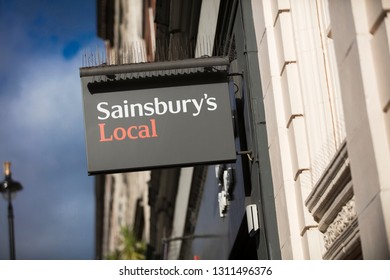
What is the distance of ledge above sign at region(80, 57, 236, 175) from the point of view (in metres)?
10.6

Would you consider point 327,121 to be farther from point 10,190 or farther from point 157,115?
point 10,190

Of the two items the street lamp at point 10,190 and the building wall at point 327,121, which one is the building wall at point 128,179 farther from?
the street lamp at point 10,190

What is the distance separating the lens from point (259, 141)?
11398 mm

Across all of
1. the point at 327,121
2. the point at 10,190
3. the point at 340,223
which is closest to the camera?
the point at 340,223


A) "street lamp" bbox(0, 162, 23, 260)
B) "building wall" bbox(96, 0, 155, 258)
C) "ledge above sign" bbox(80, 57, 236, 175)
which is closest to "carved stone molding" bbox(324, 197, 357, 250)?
"ledge above sign" bbox(80, 57, 236, 175)

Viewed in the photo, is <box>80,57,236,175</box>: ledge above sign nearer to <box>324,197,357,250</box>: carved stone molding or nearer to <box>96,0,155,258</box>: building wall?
<box>96,0,155,258</box>: building wall

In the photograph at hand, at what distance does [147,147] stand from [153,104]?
574 millimetres

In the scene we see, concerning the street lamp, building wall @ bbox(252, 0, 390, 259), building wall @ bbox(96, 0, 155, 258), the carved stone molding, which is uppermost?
building wall @ bbox(96, 0, 155, 258)

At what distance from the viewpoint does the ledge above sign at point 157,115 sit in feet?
34.9

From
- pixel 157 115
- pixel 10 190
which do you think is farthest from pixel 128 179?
pixel 157 115

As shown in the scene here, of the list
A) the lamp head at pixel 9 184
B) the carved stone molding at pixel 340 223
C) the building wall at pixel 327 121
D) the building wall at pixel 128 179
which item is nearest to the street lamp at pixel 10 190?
the lamp head at pixel 9 184

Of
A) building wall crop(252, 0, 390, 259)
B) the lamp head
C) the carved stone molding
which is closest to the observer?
building wall crop(252, 0, 390, 259)

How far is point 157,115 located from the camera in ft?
35.6

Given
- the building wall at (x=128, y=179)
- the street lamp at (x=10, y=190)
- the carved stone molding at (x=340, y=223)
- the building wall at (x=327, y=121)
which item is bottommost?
the carved stone molding at (x=340, y=223)
